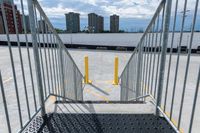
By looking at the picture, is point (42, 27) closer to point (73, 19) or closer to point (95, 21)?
point (73, 19)

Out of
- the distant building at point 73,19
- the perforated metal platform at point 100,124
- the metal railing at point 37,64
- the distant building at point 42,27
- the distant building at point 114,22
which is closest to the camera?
the metal railing at point 37,64

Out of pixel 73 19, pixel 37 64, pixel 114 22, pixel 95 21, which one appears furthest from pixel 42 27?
pixel 114 22

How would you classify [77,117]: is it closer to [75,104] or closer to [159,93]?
[75,104]

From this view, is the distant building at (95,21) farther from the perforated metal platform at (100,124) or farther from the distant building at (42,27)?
the perforated metal platform at (100,124)

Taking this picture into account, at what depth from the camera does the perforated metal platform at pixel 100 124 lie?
6.26ft

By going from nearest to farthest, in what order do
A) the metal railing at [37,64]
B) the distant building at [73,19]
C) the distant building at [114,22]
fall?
1. the metal railing at [37,64]
2. the distant building at [73,19]
3. the distant building at [114,22]

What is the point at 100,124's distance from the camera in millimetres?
2023

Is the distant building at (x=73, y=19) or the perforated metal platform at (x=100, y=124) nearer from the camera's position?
the perforated metal platform at (x=100, y=124)

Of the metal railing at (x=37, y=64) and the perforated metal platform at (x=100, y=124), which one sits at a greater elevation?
the metal railing at (x=37, y=64)

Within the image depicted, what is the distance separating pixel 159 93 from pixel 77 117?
1.14m

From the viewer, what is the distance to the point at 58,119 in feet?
6.90

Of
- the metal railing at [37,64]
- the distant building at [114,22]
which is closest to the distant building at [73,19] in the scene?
the distant building at [114,22]

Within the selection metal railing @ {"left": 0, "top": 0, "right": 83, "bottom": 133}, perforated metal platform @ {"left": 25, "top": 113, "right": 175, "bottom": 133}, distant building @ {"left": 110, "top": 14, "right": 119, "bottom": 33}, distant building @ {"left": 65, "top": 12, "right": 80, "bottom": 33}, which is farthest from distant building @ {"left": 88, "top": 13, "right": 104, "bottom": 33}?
perforated metal platform @ {"left": 25, "top": 113, "right": 175, "bottom": 133}

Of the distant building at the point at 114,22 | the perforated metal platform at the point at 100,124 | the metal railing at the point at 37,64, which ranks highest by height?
the distant building at the point at 114,22
